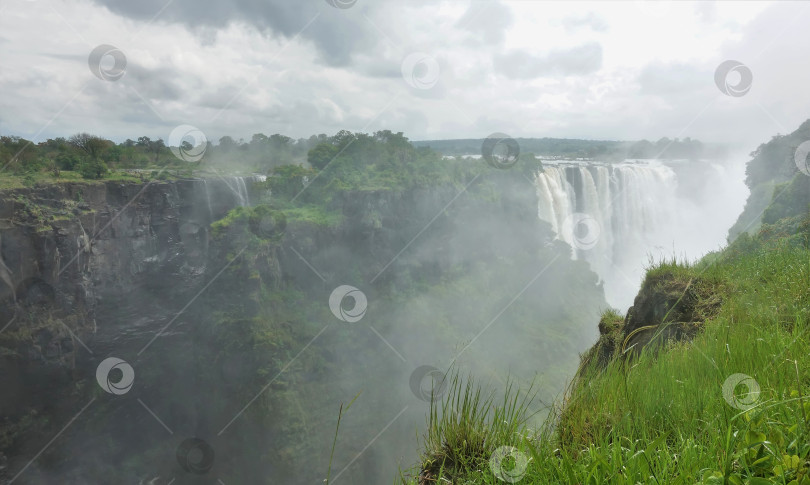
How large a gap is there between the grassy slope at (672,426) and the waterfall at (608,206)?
41.1 metres

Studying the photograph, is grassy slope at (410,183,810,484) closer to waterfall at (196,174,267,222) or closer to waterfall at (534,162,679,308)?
waterfall at (196,174,267,222)

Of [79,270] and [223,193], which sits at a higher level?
[223,193]

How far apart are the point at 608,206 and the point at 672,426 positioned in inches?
1875

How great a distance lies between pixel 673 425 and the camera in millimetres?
1950

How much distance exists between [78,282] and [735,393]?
2968cm

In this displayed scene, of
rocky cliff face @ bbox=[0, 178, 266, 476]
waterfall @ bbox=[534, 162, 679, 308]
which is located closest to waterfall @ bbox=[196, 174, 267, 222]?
rocky cliff face @ bbox=[0, 178, 266, 476]

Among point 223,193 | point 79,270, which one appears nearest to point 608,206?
point 223,193

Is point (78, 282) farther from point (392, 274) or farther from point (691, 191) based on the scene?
point (691, 191)

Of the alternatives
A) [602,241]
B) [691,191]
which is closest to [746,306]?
[602,241]

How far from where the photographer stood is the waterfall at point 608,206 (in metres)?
42.4

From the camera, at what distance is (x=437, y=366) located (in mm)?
33500

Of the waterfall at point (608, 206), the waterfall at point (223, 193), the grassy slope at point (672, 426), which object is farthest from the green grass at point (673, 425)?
the waterfall at point (608, 206)

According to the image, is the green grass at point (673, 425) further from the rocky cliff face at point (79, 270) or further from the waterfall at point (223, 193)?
the waterfall at point (223, 193)

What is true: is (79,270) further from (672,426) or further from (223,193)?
(672,426)
